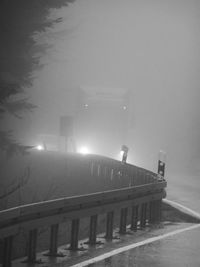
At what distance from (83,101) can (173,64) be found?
36431 millimetres

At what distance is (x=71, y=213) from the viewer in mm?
9867

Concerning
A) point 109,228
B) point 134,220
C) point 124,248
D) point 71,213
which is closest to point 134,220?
point 134,220

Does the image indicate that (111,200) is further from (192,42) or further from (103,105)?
(192,42)

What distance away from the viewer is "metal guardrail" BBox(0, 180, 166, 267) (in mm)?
8430

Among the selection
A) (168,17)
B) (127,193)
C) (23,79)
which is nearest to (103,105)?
(23,79)

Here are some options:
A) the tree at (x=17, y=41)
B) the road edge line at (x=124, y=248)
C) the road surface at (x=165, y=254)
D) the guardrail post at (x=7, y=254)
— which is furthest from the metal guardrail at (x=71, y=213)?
the tree at (x=17, y=41)

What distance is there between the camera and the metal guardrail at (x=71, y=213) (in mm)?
8430

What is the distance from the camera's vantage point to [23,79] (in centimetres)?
2102

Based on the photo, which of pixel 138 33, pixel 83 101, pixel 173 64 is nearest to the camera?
pixel 83 101

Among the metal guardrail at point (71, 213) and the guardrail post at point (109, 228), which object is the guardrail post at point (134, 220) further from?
the guardrail post at point (109, 228)

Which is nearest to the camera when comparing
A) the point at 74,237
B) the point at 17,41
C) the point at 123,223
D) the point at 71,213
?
the point at 71,213

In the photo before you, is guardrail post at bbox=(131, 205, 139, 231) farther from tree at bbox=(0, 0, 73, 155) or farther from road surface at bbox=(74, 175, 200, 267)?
tree at bbox=(0, 0, 73, 155)

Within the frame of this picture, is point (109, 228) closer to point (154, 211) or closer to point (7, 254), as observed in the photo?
point (154, 211)

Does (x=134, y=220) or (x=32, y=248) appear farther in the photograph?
(x=134, y=220)
